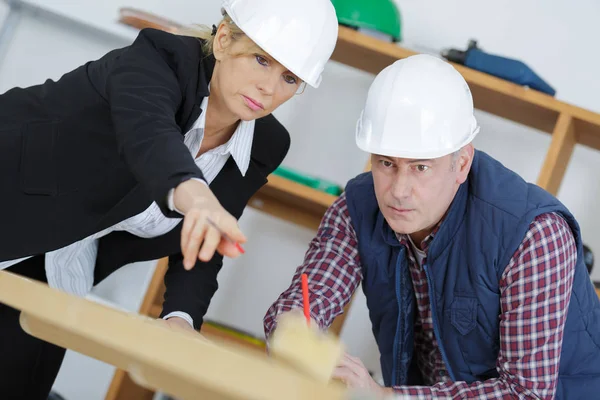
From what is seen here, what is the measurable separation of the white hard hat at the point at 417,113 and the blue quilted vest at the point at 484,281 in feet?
0.41

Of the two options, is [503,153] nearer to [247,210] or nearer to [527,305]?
[247,210]

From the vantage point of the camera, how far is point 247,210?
280cm

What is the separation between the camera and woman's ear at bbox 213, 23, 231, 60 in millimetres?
1403

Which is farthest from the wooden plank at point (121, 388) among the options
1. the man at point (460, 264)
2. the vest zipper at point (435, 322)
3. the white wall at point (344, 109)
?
the vest zipper at point (435, 322)

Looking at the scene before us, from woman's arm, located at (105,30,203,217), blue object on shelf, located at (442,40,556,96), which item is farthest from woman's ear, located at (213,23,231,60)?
blue object on shelf, located at (442,40,556,96)

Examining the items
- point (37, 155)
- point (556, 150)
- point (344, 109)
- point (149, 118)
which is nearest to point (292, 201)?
Result: point (344, 109)

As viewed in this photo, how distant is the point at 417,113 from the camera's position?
1463 mm

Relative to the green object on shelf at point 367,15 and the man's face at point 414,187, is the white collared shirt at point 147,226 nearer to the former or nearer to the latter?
the man's face at point 414,187

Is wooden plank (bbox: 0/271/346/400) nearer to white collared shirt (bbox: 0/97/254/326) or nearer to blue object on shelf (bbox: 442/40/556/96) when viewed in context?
white collared shirt (bbox: 0/97/254/326)

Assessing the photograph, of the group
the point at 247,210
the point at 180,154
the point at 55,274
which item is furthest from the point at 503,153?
the point at 180,154

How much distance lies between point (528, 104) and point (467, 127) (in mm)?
892

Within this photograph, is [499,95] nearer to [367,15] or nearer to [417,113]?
[367,15]

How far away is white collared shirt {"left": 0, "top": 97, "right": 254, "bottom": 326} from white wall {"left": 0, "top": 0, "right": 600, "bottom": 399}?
0.77 m

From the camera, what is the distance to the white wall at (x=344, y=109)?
259 centimetres
